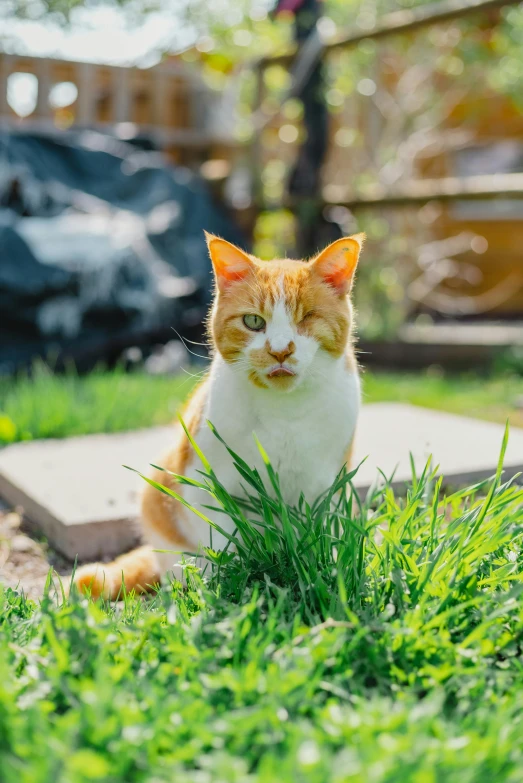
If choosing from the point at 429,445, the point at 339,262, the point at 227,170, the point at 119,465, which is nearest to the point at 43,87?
the point at 227,170

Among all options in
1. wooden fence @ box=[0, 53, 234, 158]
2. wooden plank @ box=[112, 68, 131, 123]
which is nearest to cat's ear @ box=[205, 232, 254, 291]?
wooden fence @ box=[0, 53, 234, 158]

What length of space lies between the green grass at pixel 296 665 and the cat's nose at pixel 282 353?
0.22 meters

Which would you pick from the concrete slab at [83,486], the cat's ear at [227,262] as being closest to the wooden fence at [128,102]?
the concrete slab at [83,486]

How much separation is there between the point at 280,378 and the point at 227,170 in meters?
4.76

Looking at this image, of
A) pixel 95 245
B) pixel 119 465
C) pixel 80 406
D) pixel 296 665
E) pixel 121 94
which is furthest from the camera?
pixel 121 94

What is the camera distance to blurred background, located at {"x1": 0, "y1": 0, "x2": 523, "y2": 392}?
4.49 metres

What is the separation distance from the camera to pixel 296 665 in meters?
1.10

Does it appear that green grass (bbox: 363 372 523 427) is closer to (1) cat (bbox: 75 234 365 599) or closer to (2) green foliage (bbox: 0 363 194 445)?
(2) green foliage (bbox: 0 363 194 445)

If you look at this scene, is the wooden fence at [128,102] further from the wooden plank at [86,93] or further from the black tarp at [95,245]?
the black tarp at [95,245]

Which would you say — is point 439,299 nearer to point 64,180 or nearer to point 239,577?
point 64,180

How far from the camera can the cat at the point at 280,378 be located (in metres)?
1.59

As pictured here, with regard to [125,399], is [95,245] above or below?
above

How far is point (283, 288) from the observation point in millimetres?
1609

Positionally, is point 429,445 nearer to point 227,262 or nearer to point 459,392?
point 227,262
